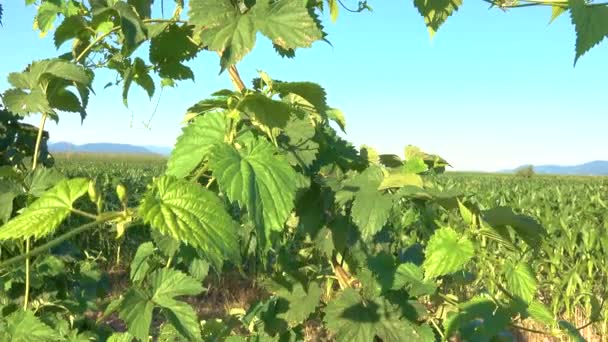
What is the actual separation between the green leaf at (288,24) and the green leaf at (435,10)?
0.57 m

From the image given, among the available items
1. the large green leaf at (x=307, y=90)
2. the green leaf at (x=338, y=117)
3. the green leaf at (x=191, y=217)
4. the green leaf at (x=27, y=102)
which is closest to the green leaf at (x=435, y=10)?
the green leaf at (x=338, y=117)

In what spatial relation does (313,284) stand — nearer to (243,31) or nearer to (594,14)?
(243,31)

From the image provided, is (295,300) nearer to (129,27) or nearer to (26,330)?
(26,330)

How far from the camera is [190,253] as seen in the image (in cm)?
181

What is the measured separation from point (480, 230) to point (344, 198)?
37cm

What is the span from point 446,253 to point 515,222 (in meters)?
0.28

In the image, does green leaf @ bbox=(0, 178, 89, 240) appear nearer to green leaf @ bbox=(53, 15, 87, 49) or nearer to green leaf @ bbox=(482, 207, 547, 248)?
green leaf @ bbox=(53, 15, 87, 49)

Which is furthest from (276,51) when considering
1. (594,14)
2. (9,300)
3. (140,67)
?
(9,300)

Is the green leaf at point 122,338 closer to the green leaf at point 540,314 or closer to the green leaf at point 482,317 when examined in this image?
the green leaf at point 482,317

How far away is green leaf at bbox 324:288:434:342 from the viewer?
6.01 ft

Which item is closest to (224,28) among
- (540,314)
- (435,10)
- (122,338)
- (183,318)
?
(435,10)

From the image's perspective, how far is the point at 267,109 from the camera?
1.29 meters

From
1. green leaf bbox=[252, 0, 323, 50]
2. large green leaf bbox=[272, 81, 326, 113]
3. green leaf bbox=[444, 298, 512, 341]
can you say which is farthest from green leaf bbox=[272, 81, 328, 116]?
green leaf bbox=[444, 298, 512, 341]

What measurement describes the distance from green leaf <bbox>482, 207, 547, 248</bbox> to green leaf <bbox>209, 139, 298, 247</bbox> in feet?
2.21
